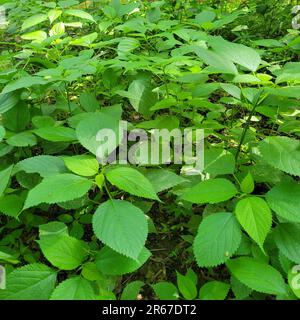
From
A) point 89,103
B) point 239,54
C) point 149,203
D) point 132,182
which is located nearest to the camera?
point 132,182

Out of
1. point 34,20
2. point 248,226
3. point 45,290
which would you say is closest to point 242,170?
point 248,226

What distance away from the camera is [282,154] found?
1.15 m

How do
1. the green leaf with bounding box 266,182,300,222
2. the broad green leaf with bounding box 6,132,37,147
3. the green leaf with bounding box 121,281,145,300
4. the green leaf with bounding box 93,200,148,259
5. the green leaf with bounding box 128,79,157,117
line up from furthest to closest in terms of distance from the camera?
the green leaf with bounding box 128,79,157,117 < the broad green leaf with bounding box 6,132,37,147 < the green leaf with bounding box 121,281,145,300 < the green leaf with bounding box 266,182,300,222 < the green leaf with bounding box 93,200,148,259

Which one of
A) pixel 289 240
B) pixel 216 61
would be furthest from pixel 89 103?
pixel 289 240

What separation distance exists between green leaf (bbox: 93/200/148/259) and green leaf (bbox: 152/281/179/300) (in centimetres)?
28

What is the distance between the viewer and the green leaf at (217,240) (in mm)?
993

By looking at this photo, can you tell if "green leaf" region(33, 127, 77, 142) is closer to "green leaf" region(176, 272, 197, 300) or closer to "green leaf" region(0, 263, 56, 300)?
"green leaf" region(0, 263, 56, 300)

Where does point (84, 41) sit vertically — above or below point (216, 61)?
below

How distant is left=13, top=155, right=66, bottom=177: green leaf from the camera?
120 cm

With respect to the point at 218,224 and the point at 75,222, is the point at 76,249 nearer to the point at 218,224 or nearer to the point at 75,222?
the point at 75,222

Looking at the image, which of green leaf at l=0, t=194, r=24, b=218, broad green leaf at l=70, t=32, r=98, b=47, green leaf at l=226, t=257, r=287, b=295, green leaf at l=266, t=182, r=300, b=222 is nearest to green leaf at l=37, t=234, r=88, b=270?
green leaf at l=0, t=194, r=24, b=218

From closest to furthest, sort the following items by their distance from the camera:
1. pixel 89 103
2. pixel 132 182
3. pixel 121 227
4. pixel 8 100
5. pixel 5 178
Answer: pixel 121 227 < pixel 132 182 < pixel 5 178 < pixel 8 100 < pixel 89 103

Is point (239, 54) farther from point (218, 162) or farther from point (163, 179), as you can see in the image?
point (163, 179)

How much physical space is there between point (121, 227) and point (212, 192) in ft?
1.09
